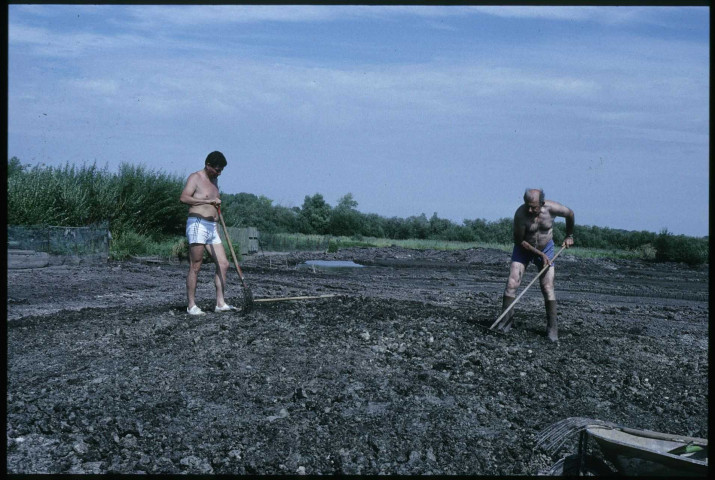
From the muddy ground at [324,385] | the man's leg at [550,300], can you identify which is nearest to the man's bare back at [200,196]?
the muddy ground at [324,385]

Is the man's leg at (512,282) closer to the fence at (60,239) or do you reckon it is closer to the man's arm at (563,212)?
the man's arm at (563,212)

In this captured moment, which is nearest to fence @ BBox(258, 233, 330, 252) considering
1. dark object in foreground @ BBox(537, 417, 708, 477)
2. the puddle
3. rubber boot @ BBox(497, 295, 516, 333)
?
the puddle

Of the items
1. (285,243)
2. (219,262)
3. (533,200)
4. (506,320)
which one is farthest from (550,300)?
(285,243)

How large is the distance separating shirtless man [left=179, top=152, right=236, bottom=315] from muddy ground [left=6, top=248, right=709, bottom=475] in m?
0.65

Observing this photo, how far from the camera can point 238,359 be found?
20.9ft

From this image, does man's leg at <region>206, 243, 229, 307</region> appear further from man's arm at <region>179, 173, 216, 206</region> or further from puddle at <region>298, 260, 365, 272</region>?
puddle at <region>298, 260, 365, 272</region>

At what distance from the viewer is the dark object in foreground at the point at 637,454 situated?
325 centimetres

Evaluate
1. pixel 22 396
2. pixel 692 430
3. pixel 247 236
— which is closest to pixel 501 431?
pixel 692 430

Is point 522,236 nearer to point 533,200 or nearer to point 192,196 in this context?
point 533,200

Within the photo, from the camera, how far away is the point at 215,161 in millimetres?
8000

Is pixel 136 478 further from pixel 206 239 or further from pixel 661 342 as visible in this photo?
pixel 661 342

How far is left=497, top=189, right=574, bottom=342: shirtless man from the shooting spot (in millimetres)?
7510

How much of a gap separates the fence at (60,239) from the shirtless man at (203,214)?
8.79m

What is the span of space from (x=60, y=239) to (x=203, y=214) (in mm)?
10241
